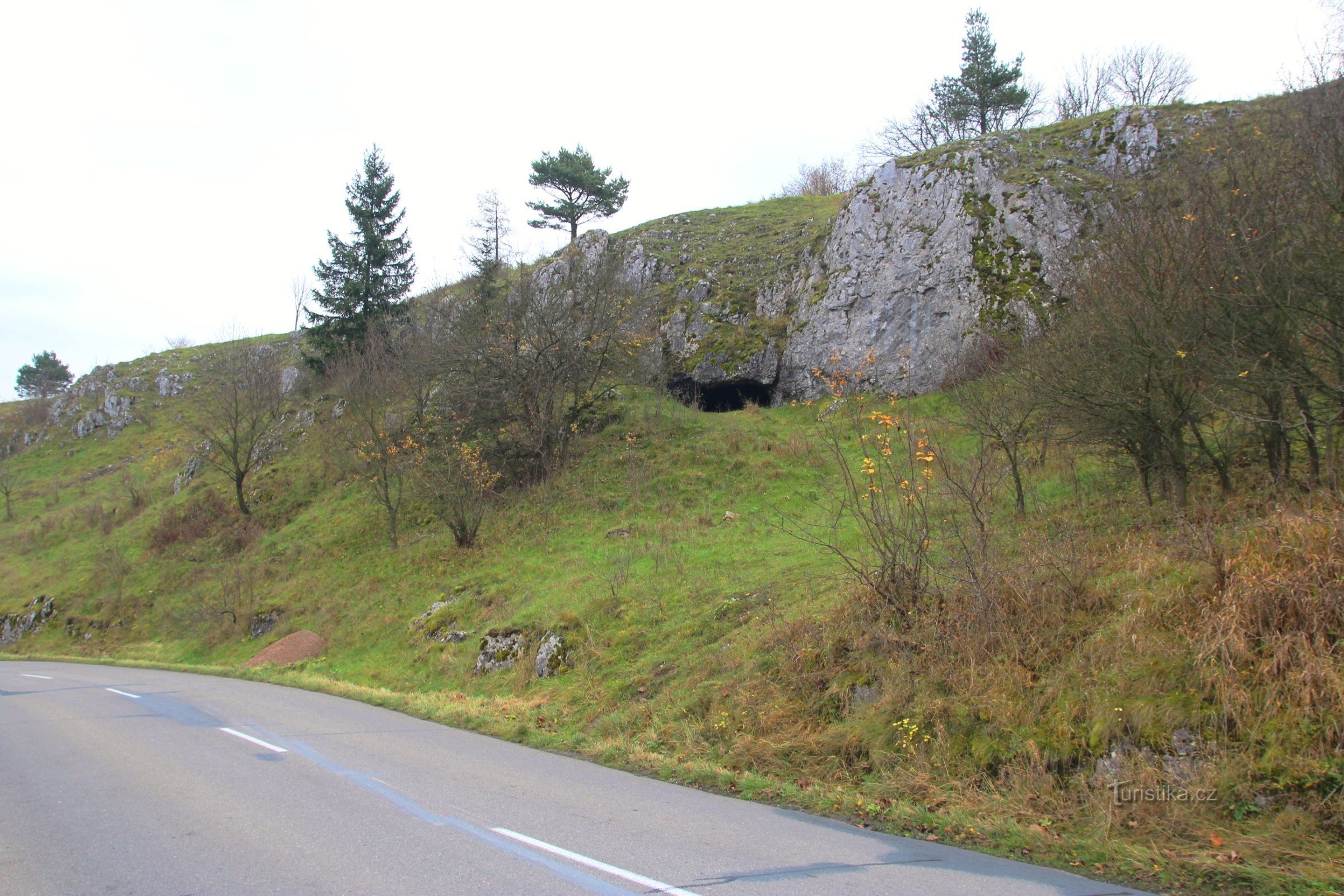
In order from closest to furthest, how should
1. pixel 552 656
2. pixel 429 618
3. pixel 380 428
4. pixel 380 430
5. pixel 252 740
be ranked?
pixel 252 740 < pixel 552 656 < pixel 429 618 < pixel 380 430 < pixel 380 428

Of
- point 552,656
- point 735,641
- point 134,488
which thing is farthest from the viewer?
point 134,488

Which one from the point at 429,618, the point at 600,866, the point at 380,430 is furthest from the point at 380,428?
the point at 600,866

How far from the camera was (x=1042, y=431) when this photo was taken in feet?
40.1

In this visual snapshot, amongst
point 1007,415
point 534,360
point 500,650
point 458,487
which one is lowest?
point 500,650

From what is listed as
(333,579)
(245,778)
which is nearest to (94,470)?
(333,579)

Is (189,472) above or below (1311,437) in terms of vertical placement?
above

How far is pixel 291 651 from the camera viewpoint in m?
18.7

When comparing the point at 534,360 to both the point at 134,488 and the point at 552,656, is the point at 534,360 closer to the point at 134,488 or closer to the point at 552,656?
the point at 552,656

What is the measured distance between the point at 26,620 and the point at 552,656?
2619cm

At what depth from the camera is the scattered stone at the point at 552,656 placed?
12672mm

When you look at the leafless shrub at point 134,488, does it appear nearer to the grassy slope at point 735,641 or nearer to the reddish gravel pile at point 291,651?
the grassy slope at point 735,641

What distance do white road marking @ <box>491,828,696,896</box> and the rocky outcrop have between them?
3097cm

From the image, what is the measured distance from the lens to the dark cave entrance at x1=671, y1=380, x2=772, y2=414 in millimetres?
31578

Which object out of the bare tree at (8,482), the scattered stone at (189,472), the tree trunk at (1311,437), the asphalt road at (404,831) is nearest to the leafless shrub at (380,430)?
the scattered stone at (189,472)
